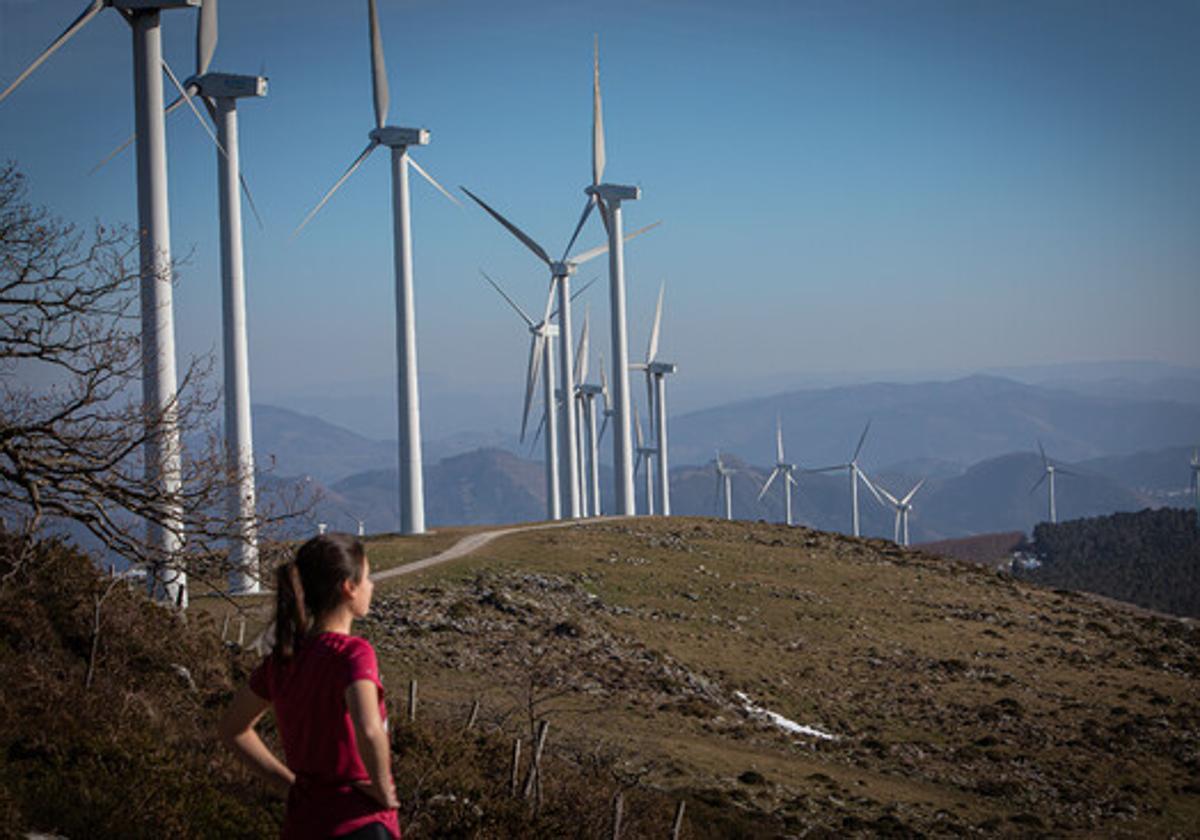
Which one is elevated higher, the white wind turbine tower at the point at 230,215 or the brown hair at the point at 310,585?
the white wind turbine tower at the point at 230,215

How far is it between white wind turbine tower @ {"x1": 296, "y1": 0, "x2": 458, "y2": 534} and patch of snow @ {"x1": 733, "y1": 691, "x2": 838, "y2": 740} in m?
26.5

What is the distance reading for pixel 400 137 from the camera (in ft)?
248

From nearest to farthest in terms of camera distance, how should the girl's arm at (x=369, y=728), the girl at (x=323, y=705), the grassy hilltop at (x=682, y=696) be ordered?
the girl's arm at (x=369, y=728), the girl at (x=323, y=705), the grassy hilltop at (x=682, y=696)

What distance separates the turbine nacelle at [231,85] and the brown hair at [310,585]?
55439 millimetres

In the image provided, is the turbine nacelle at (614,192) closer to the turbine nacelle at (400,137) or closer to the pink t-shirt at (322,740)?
the turbine nacelle at (400,137)

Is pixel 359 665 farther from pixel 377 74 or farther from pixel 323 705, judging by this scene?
pixel 377 74

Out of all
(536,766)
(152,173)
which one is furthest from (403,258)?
(536,766)

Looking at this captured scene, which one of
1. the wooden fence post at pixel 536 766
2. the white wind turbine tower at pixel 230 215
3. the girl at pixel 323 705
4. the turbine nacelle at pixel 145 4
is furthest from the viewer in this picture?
the white wind turbine tower at pixel 230 215

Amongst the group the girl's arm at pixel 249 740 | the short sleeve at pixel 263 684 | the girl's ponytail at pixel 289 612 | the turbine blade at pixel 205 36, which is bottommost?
the girl's arm at pixel 249 740

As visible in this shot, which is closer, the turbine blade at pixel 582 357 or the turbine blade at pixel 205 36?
the turbine blade at pixel 205 36

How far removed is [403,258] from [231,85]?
15994 mm

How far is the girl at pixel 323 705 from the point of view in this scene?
796cm

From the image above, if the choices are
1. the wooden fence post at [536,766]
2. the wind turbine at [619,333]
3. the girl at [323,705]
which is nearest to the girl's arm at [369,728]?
the girl at [323,705]

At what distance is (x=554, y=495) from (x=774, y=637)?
58.2 meters
